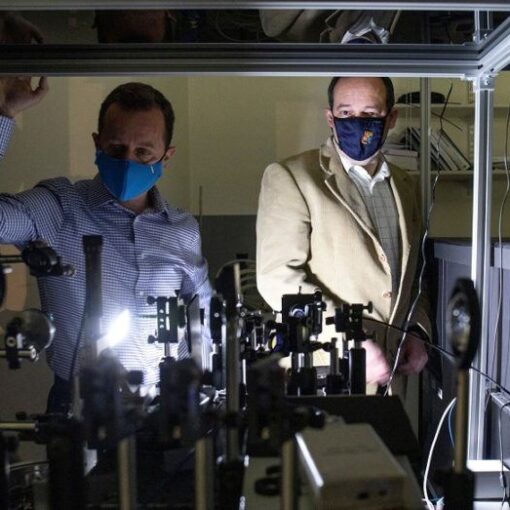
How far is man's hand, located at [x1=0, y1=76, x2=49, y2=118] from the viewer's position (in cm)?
149

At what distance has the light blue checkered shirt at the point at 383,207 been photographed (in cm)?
181

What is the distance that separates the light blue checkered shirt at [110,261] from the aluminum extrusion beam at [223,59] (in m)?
0.40

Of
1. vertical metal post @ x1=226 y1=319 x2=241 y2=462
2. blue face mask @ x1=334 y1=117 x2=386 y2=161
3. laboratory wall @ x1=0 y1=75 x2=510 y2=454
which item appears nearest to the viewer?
vertical metal post @ x1=226 y1=319 x2=241 y2=462

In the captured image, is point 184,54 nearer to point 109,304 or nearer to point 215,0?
point 215,0

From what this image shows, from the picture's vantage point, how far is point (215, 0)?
3.49 feet

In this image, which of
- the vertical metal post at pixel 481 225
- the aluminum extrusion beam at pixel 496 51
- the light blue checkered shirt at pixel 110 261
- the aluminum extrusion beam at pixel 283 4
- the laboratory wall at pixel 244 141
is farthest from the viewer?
the laboratory wall at pixel 244 141

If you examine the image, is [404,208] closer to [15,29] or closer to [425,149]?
[425,149]

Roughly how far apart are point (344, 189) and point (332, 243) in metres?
0.18

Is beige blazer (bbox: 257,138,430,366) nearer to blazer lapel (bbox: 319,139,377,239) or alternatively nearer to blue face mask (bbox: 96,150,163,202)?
blazer lapel (bbox: 319,139,377,239)

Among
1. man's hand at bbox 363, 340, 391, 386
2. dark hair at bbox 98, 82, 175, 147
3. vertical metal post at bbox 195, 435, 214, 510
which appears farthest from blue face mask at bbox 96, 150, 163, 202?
vertical metal post at bbox 195, 435, 214, 510

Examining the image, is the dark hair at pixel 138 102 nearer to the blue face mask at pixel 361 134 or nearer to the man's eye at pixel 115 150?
the man's eye at pixel 115 150

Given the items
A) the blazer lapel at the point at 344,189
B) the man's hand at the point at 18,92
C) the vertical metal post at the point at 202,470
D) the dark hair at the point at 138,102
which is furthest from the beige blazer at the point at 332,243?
the vertical metal post at the point at 202,470

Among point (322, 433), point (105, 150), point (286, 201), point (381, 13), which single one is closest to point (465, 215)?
point (381, 13)

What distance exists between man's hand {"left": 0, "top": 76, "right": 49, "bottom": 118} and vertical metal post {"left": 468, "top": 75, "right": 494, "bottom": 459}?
3.84 ft
